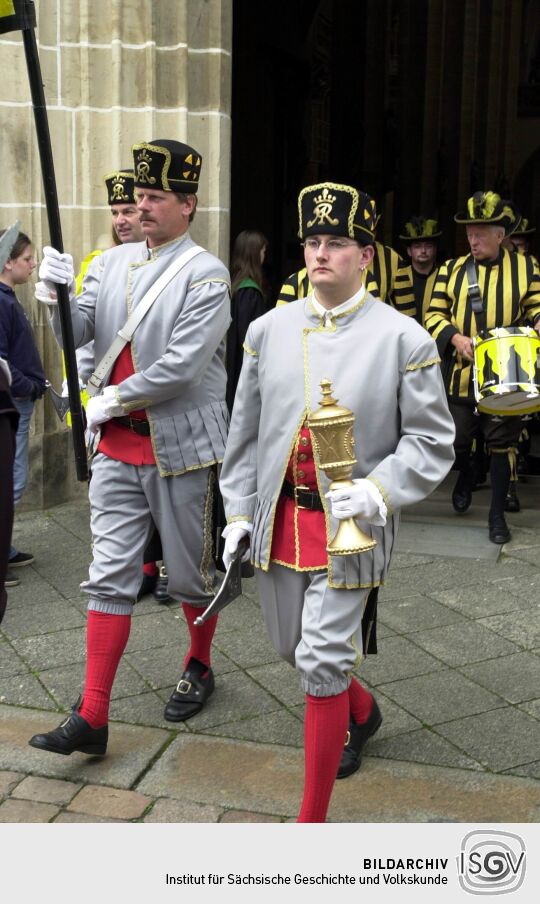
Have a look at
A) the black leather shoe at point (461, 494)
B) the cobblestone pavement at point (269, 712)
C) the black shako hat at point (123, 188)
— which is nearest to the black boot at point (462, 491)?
the black leather shoe at point (461, 494)

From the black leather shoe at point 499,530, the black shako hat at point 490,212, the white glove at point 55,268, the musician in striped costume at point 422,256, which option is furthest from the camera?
the musician in striped costume at point 422,256

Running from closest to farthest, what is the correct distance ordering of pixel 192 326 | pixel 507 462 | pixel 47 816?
pixel 47 816 → pixel 192 326 → pixel 507 462

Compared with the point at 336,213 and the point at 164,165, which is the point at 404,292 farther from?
the point at 336,213

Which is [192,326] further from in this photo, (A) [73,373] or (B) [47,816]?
(B) [47,816]

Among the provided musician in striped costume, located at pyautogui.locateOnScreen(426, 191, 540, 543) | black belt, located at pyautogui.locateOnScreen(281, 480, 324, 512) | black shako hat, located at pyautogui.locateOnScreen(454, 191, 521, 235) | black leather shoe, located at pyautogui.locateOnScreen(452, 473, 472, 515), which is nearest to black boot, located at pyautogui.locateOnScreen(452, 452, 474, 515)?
black leather shoe, located at pyautogui.locateOnScreen(452, 473, 472, 515)

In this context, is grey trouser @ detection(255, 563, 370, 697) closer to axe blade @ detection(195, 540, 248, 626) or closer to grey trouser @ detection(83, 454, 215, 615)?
axe blade @ detection(195, 540, 248, 626)

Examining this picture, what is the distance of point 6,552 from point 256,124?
991 cm

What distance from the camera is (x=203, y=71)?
7.34m

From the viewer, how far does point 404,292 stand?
24.2ft

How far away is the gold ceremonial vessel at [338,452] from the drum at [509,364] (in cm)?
325

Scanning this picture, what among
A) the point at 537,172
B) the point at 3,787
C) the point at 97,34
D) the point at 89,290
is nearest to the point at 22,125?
the point at 97,34

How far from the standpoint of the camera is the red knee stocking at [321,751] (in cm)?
338

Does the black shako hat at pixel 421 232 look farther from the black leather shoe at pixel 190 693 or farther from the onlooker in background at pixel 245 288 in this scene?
the black leather shoe at pixel 190 693

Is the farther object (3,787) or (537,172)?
(537,172)
